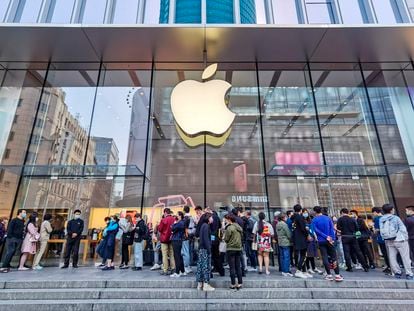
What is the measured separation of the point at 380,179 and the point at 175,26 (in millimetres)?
9867

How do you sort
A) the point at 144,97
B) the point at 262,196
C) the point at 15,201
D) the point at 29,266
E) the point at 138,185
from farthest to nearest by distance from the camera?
the point at 144,97 < the point at 262,196 < the point at 138,185 < the point at 15,201 < the point at 29,266

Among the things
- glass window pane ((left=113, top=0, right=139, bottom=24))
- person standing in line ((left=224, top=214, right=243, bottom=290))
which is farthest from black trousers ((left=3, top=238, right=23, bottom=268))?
glass window pane ((left=113, top=0, right=139, bottom=24))

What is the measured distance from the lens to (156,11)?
10.4m

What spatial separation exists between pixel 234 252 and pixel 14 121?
10.7 metres

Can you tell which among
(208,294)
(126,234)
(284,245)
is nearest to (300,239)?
(284,245)

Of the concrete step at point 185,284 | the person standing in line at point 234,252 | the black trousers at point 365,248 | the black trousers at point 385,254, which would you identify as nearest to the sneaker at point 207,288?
the concrete step at point 185,284

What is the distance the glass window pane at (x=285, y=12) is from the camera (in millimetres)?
9930

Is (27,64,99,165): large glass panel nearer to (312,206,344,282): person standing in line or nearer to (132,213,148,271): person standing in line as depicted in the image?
(132,213,148,271): person standing in line

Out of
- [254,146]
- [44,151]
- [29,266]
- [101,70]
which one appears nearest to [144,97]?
[101,70]

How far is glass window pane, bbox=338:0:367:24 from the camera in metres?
9.80

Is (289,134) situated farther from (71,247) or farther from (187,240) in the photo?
(71,247)

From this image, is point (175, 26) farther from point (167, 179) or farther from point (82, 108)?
point (167, 179)

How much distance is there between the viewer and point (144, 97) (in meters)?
11.1

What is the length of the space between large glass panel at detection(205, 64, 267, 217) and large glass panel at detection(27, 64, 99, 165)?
5.32 meters
